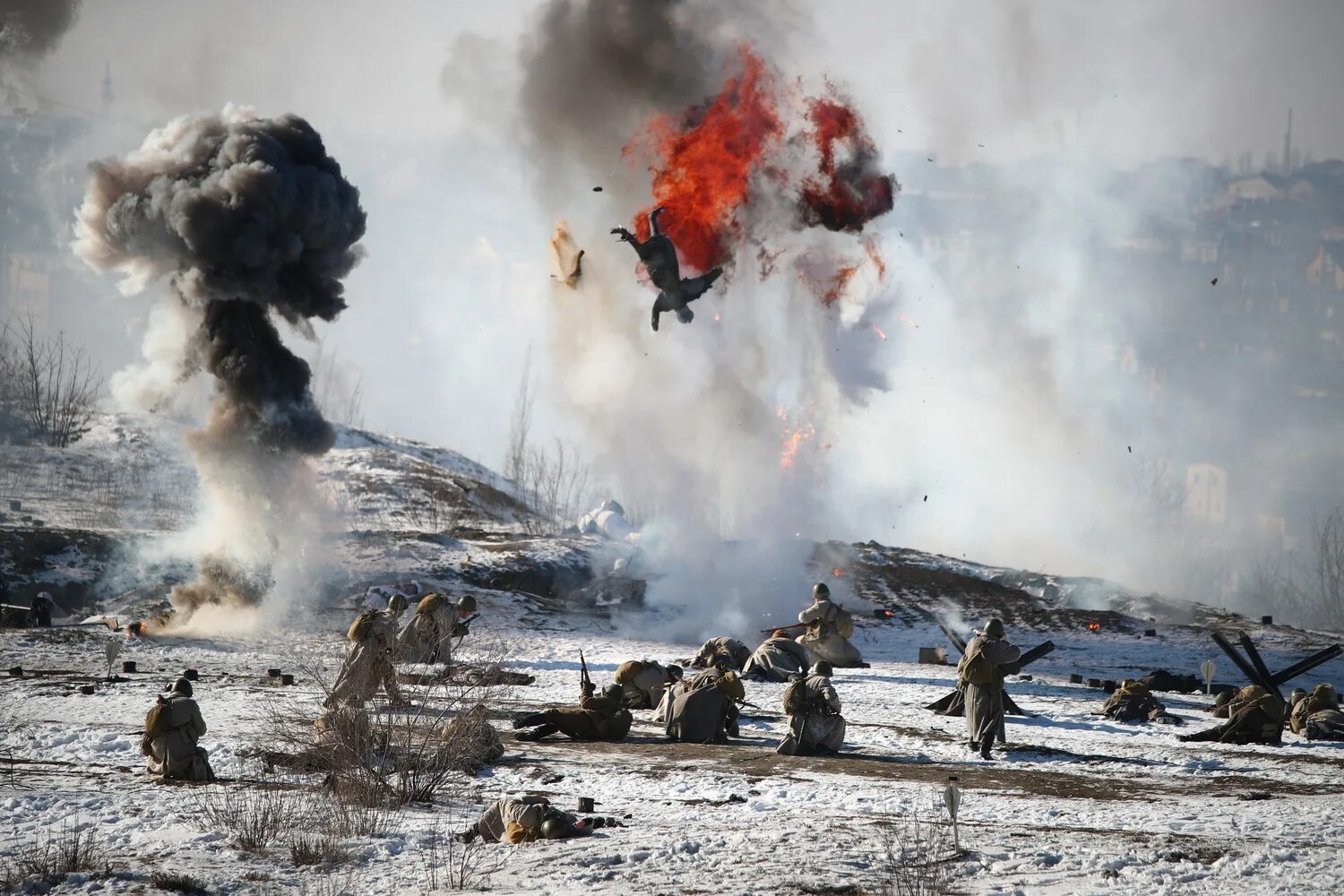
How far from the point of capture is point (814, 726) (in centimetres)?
2150

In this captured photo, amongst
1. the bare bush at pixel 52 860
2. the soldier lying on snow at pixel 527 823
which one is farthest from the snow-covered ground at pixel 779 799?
the soldier lying on snow at pixel 527 823

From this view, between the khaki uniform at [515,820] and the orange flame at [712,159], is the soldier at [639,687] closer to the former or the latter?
the khaki uniform at [515,820]

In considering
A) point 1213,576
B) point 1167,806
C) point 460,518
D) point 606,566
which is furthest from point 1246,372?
point 1167,806

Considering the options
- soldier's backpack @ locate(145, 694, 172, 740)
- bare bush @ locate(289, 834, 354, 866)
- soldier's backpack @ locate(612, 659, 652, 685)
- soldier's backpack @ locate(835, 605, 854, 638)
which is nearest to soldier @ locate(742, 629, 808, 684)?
soldier's backpack @ locate(835, 605, 854, 638)

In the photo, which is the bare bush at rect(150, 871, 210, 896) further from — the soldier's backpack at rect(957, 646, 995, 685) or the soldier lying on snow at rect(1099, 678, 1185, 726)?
the soldier lying on snow at rect(1099, 678, 1185, 726)

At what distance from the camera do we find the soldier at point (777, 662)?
30453 mm

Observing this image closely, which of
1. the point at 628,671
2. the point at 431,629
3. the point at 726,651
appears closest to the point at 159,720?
the point at 431,629

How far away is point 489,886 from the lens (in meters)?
13.8

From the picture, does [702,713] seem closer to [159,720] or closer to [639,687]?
[639,687]

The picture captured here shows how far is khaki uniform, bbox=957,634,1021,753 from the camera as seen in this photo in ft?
71.0

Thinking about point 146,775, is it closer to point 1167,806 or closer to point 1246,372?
point 1167,806

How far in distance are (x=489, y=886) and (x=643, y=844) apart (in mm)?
1945

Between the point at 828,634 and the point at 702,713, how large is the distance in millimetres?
11300

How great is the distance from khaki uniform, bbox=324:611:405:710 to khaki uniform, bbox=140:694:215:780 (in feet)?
7.68
